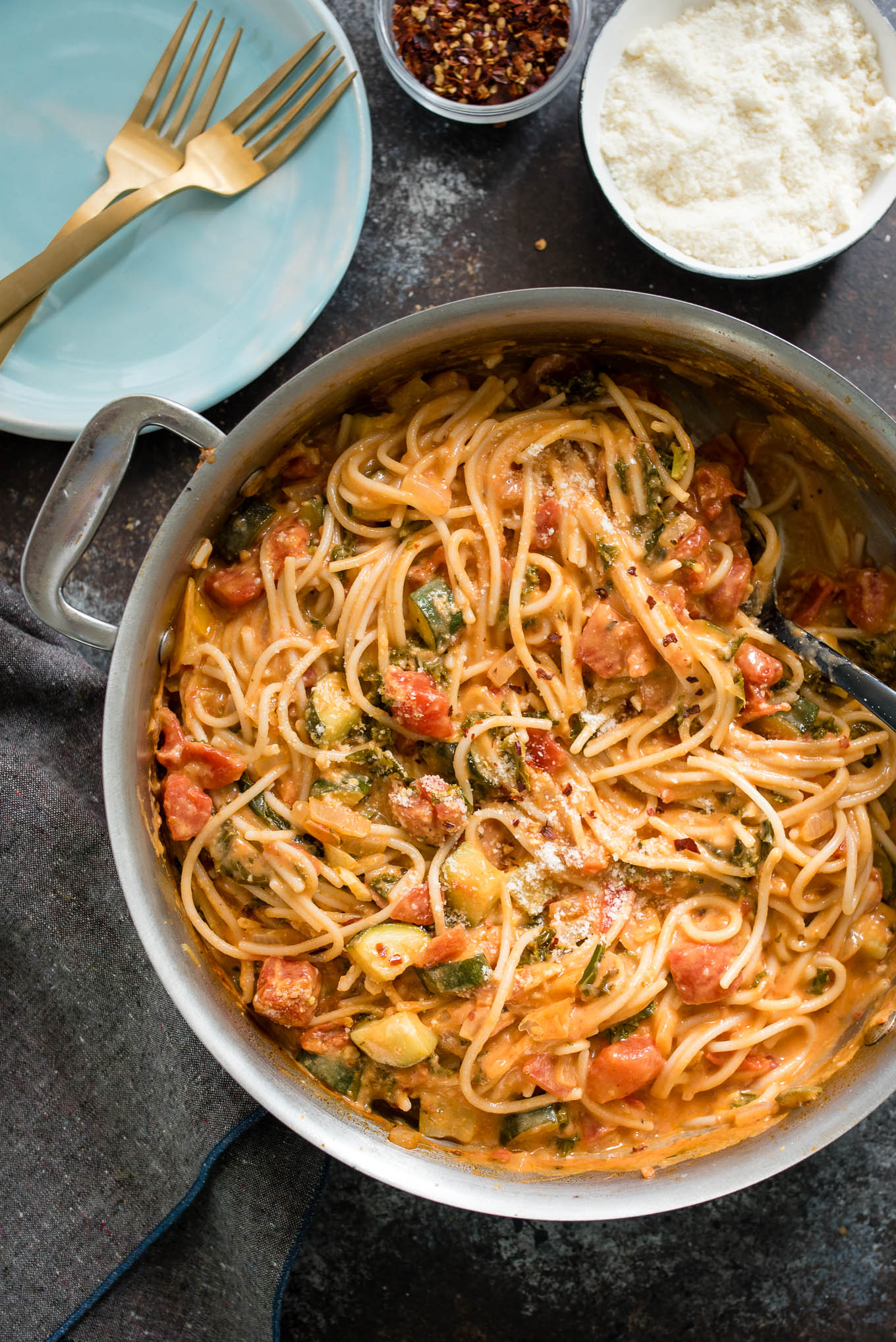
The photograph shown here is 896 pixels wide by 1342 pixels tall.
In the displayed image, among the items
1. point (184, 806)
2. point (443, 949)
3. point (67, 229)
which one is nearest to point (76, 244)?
point (67, 229)

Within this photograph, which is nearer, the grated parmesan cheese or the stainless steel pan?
the stainless steel pan

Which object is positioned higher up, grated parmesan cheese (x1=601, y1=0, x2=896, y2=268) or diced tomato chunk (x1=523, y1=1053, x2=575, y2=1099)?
grated parmesan cheese (x1=601, y1=0, x2=896, y2=268)

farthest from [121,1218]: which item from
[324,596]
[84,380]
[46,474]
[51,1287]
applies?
[84,380]

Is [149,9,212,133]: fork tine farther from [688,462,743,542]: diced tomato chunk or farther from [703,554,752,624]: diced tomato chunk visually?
[703,554,752,624]: diced tomato chunk

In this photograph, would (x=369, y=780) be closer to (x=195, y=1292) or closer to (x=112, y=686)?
(x=112, y=686)

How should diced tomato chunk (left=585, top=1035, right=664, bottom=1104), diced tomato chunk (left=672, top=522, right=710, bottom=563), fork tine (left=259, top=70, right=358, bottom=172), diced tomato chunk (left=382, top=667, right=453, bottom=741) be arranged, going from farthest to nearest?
fork tine (left=259, top=70, right=358, bottom=172) < diced tomato chunk (left=672, top=522, right=710, bottom=563) < diced tomato chunk (left=585, top=1035, right=664, bottom=1104) < diced tomato chunk (left=382, top=667, right=453, bottom=741)

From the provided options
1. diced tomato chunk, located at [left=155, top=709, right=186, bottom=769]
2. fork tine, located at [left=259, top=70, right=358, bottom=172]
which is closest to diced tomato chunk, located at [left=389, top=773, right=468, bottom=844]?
diced tomato chunk, located at [left=155, top=709, right=186, bottom=769]
